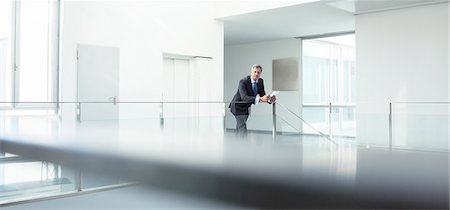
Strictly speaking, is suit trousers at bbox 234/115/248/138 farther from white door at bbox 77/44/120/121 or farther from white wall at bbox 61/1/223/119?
white door at bbox 77/44/120/121

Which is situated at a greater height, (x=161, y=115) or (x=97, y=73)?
(x=97, y=73)

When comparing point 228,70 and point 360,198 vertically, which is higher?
point 228,70

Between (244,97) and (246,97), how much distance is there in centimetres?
3

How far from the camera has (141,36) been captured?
7.09m

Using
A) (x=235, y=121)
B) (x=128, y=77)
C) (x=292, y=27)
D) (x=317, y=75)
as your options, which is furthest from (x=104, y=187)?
(x=317, y=75)

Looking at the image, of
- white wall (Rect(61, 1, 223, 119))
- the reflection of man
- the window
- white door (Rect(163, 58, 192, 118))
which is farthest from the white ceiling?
the window

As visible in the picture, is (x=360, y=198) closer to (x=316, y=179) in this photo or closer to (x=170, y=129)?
(x=316, y=179)

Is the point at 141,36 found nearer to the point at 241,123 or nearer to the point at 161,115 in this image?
the point at 161,115

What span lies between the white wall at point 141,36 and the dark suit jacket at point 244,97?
1104mm

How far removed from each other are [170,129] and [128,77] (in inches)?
94.9

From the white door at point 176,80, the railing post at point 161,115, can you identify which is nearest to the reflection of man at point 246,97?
the railing post at point 161,115

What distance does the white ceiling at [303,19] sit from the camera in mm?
6957

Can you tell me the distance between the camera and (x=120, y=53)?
6.81m

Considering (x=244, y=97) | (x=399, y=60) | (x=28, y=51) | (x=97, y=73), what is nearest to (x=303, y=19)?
(x=399, y=60)
